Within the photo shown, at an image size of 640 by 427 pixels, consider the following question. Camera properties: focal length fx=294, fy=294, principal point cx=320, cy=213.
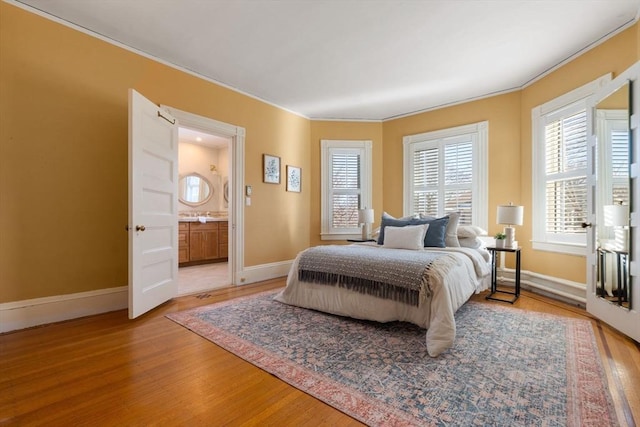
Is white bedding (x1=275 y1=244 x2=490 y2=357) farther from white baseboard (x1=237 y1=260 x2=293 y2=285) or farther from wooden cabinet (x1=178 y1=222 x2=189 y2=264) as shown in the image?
wooden cabinet (x1=178 y1=222 x2=189 y2=264)

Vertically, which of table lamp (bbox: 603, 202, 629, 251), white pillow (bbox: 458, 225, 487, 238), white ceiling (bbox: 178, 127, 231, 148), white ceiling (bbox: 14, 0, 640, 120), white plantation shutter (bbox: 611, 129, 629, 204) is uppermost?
white ceiling (bbox: 14, 0, 640, 120)

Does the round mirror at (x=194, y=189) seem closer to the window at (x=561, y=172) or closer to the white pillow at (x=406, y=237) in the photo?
the white pillow at (x=406, y=237)

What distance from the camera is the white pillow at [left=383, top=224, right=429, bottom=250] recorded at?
3385mm

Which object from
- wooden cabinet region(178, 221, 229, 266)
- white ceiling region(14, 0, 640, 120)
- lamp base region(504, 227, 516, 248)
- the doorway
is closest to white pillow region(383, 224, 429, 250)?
lamp base region(504, 227, 516, 248)

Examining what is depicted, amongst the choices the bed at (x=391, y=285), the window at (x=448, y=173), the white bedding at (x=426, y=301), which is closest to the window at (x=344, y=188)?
the window at (x=448, y=173)

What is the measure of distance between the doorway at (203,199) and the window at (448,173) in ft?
11.7

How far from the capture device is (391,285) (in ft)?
8.30

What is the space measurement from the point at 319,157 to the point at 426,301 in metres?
3.59

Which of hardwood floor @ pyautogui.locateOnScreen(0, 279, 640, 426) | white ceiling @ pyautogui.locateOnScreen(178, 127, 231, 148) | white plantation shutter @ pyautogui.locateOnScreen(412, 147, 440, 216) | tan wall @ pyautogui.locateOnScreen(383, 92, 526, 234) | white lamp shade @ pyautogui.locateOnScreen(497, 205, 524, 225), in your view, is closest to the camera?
hardwood floor @ pyautogui.locateOnScreen(0, 279, 640, 426)

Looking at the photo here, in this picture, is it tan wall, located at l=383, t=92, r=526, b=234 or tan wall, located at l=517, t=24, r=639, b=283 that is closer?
tan wall, located at l=517, t=24, r=639, b=283

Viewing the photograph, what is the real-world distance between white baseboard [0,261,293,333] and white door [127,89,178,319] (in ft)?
1.51

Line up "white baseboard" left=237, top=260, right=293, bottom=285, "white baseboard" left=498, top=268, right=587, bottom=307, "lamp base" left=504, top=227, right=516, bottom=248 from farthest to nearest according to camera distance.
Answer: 1. "white baseboard" left=237, top=260, right=293, bottom=285
2. "lamp base" left=504, top=227, right=516, bottom=248
3. "white baseboard" left=498, top=268, right=587, bottom=307

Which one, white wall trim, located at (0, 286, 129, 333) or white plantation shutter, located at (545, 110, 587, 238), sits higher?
white plantation shutter, located at (545, 110, 587, 238)

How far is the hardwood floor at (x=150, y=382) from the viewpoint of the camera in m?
1.47
